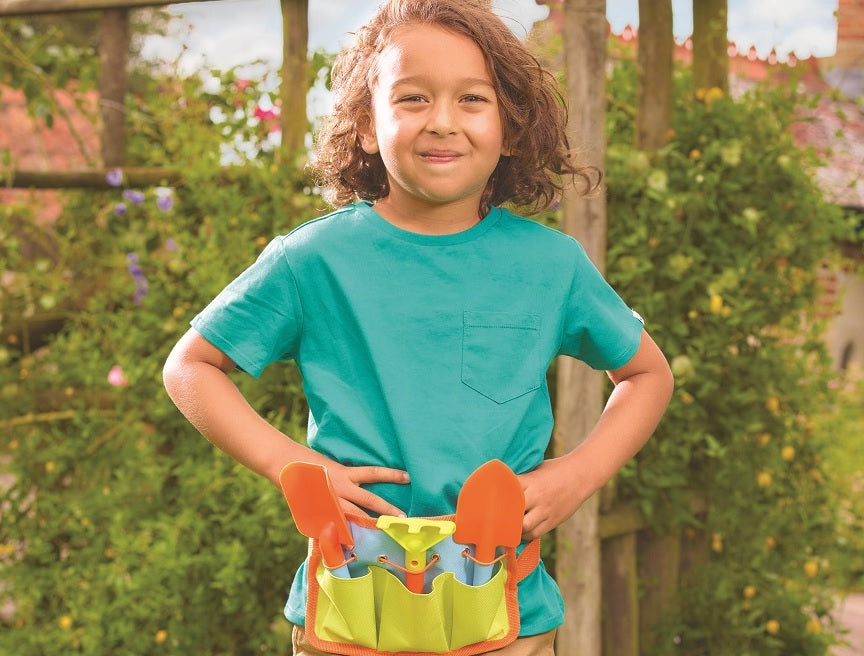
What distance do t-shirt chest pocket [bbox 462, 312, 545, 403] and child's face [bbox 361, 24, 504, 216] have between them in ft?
0.55

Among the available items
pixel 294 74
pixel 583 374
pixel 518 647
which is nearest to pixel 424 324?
pixel 518 647

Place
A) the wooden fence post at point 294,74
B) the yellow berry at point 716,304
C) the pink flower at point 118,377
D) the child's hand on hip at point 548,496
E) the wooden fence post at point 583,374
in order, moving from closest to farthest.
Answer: the child's hand on hip at point 548,496
the wooden fence post at point 583,374
the yellow berry at point 716,304
the wooden fence post at point 294,74
the pink flower at point 118,377

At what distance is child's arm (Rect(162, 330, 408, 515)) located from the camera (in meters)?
1.43

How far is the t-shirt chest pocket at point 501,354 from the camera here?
142 centimetres

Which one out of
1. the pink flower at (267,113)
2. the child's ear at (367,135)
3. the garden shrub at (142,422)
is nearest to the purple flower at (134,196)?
the garden shrub at (142,422)

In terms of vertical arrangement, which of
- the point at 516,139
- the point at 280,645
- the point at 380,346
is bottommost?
the point at 280,645

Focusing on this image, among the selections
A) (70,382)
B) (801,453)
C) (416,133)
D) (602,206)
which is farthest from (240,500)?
(416,133)

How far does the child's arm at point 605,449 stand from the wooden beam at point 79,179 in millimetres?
2038

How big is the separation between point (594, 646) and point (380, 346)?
5.20 feet

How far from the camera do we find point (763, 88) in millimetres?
3010

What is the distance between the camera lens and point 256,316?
1.45 m

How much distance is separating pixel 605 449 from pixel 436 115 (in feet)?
1.65

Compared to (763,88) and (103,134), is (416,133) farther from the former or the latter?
(103,134)

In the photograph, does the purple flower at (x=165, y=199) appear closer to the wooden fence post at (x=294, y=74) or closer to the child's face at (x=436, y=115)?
the wooden fence post at (x=294, y=74)
